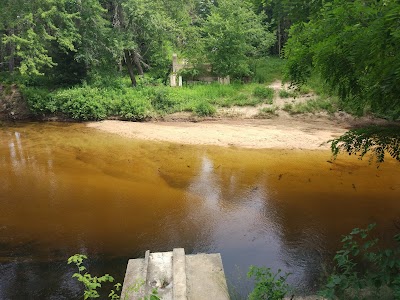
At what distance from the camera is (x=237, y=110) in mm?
18203

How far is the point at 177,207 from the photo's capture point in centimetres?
961

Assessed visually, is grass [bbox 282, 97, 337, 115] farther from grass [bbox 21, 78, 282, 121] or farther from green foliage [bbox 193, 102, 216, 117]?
green foliage [bbox 193, 102, 216, 117]

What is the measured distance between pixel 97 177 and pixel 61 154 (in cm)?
322

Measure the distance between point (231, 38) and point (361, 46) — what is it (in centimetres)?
1676

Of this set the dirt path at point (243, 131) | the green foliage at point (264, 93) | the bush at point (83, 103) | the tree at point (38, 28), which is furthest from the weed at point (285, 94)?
the tree at point (38, 28)

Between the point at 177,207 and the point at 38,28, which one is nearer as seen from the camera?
the point at 177,207

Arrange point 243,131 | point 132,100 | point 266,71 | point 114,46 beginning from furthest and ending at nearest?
1. point 266,71
2. point 114,46
3. point 132,100
4. point 243,131

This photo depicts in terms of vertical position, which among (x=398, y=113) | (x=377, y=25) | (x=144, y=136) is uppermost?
(x=377, y=25)

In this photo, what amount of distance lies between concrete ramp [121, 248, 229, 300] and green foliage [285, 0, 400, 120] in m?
3.48

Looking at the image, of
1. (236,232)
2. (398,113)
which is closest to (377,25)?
Result: (398,113)

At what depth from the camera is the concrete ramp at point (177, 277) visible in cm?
538

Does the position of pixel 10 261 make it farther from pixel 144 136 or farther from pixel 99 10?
pixel 99 10

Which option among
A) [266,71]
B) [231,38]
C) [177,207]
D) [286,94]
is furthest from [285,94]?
[177,207]

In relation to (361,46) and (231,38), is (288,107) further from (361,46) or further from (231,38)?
(361,46)
